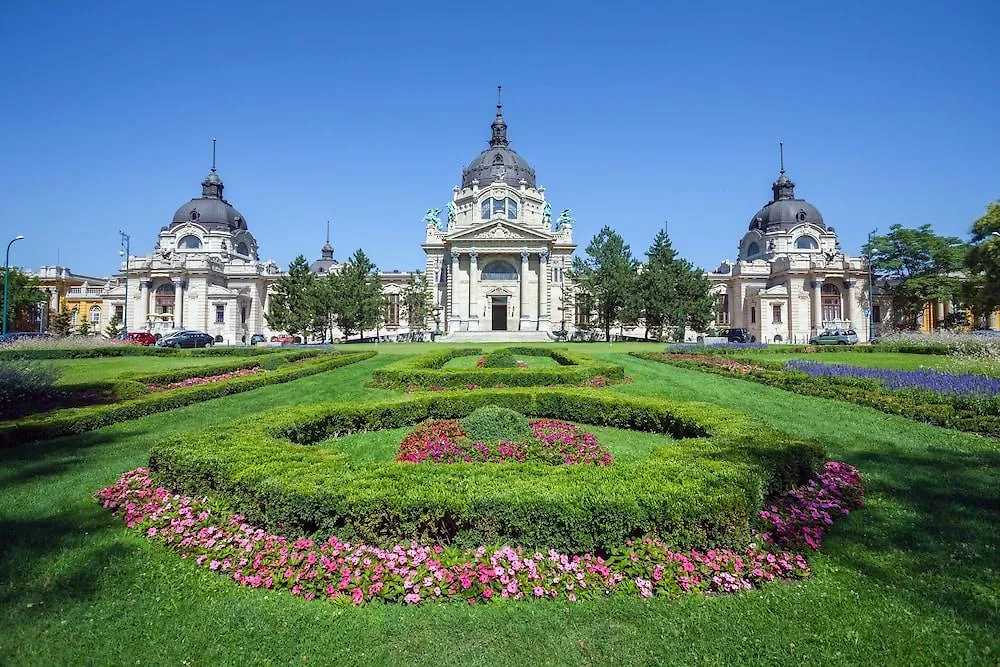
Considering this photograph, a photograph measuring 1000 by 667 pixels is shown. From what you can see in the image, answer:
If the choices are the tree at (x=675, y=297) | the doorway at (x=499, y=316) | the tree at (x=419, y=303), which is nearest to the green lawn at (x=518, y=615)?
the tree at (x=675, y=297)

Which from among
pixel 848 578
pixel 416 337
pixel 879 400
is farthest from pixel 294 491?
pixel 416 337

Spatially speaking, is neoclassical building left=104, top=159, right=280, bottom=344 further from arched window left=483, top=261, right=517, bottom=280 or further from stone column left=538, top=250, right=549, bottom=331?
stone column left=538, top=250, right=549, bottom=331

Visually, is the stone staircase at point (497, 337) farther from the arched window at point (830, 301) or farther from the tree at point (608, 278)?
the arched window at point (830, 301)

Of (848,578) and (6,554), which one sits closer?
(848,578)

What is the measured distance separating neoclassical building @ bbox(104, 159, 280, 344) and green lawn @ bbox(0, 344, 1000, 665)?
186 feet

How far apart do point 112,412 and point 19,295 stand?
2335 inches

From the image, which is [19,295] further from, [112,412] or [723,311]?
[723,311]

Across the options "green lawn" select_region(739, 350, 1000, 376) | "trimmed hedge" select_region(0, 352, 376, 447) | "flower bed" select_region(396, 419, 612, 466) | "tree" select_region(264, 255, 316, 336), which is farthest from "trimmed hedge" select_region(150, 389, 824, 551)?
"tree" select_region(264, 255, 316, 336)

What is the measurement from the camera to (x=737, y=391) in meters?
14.0

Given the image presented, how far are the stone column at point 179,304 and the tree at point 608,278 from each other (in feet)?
138

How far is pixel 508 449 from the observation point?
7207mm

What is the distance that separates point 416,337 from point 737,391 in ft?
125

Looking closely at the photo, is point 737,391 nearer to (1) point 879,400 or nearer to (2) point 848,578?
A: (1) point 879,400

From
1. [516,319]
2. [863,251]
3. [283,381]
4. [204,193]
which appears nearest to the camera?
[283,381]
